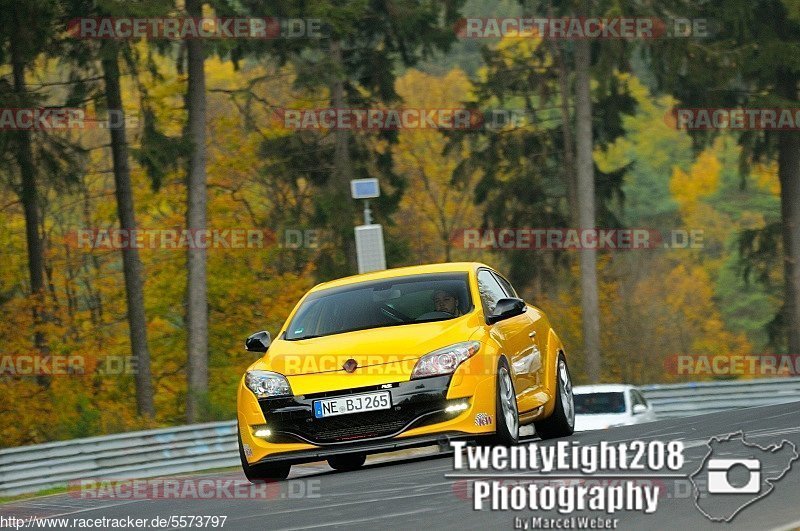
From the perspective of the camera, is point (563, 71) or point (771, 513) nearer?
point (771, 513)

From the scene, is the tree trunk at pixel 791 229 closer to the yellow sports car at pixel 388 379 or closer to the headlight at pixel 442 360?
the yellow sports car at pixel 388 379

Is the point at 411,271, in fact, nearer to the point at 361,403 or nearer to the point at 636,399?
the point at 361,403

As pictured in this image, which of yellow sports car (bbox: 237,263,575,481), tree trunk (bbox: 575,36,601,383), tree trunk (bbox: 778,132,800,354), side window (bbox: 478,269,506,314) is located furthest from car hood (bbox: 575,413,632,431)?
tree trunk (bbox: 778,132,800,354)

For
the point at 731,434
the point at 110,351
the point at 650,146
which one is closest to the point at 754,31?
the point at 110,351

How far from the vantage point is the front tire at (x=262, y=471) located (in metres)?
12.5

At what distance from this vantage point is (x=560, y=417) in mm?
14039

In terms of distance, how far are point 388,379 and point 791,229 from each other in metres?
30.2

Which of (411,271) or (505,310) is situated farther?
(411,271)

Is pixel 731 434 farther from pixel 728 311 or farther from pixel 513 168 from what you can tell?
pixel 728 311

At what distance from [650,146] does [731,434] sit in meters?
79.1

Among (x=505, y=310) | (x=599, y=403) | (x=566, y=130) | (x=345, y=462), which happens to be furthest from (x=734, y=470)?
(x=566, y=130)

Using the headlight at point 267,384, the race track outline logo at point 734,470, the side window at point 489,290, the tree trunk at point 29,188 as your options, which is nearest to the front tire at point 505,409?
the side window at point 489,290

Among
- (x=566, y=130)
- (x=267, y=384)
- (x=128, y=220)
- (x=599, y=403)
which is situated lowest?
(x=599, y=403)

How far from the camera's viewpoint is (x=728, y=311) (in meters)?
81.5
